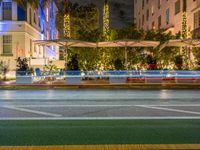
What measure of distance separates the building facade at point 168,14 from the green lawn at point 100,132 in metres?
26.9

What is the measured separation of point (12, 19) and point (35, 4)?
10.4 feet

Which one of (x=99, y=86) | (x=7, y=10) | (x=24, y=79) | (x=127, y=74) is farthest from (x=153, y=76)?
(x=7, y=10)

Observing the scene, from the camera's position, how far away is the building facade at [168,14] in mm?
41281

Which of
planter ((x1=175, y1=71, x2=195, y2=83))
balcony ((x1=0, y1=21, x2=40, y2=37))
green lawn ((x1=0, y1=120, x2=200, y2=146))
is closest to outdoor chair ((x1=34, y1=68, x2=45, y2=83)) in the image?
planter ((x1=175, y1=71, x2=195, y2=83))

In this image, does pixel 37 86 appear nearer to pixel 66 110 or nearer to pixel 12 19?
pixel 66 110

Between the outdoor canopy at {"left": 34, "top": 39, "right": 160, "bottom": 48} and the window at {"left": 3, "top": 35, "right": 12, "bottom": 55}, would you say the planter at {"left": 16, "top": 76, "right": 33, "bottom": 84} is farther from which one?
the window at {"left": 3, "top": 35, "right": 12, "bottom": 55}

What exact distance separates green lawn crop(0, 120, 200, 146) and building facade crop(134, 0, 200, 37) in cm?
2690

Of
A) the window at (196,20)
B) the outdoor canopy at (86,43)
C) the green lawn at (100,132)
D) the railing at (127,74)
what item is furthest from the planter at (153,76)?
the green lawn at (100,132)

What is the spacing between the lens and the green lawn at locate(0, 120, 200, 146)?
779cm

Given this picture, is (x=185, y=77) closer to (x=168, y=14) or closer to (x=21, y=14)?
(x=21, y=14)

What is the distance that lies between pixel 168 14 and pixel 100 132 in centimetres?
4649

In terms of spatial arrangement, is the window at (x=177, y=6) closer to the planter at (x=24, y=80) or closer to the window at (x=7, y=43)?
the window at (x=7, y=43)

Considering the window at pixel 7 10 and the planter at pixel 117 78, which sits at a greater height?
the window at pixel 7 10

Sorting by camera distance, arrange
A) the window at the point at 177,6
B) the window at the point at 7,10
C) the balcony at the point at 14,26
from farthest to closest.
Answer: the window at the point at 177,6, the window at the point at 7,10, the balcony at the point at 14,26
